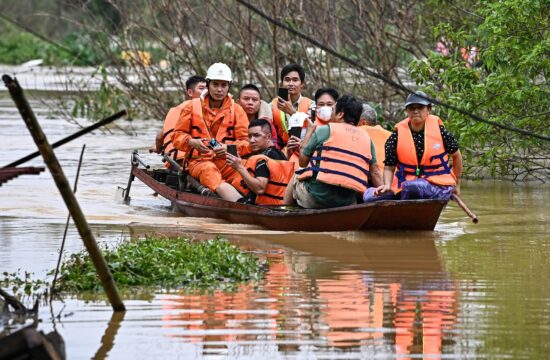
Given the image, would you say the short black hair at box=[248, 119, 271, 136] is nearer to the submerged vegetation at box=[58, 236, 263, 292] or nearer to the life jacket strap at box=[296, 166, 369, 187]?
the life jacket strap at box=[296, 166, 369, 187]

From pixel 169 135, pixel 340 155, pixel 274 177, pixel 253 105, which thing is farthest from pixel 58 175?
pixel 169 135

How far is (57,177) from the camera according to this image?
7.48m

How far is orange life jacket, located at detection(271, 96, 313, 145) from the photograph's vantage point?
14305mm

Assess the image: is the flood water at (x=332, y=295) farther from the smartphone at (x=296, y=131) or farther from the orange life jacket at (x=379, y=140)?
the smartphone at (x=296, y=131)

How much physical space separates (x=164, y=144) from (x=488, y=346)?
837cm

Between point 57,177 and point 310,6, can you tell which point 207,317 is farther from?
point 310,6

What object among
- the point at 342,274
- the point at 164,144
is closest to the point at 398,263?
the point at 342,274

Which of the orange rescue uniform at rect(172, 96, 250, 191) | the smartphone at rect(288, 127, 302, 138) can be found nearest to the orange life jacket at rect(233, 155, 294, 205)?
the smartphone at rect(288, 127, 302, 138)

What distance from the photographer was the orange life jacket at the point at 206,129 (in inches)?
560

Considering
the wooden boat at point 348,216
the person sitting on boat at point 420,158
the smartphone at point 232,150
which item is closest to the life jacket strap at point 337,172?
the person sitting on boat at point 420,158

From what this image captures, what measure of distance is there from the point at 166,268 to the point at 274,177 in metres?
4.02

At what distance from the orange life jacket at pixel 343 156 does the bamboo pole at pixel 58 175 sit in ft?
14.3

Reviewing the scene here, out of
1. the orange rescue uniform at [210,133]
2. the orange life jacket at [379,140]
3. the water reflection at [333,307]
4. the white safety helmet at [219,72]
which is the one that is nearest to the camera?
the water reflection at [333,307]

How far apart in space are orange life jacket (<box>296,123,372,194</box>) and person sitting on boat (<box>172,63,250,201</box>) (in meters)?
2.06
